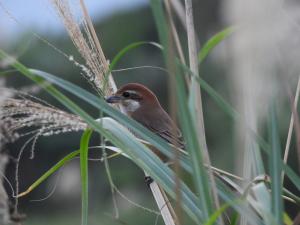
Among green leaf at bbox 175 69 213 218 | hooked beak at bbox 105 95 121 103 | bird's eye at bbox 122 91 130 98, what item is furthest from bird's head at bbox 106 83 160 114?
green leaf at bbox 175 69 213 218

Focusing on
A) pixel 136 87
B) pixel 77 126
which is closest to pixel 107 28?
pixel 136 87

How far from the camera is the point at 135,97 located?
3.92m

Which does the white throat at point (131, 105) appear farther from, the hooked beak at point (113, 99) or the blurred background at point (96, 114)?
the blurred background at point (96, 114)

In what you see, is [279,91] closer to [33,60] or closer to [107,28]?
[33,60]

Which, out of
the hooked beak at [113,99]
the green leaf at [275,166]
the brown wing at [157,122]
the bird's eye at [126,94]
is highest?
the bird's eye at [126,94]

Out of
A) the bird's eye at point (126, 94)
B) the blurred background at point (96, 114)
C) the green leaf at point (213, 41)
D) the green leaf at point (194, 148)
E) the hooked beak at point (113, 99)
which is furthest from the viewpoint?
the blurred background at point (96, 114)

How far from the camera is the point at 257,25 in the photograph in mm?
1286

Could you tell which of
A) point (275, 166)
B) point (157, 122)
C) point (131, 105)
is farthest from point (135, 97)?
point (275, 166)

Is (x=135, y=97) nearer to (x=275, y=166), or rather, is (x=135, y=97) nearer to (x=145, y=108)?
(x=145, y=108)

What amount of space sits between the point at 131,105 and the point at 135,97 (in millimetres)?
55

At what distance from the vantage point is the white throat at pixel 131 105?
12.6 ft

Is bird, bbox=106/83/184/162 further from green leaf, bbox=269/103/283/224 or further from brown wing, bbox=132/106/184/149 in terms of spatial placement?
green leaf, bbox=269/103/283/224

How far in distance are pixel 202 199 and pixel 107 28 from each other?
10.9m

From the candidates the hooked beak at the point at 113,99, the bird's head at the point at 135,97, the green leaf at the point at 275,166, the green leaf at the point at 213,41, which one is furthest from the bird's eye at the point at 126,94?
the green leaf at the point at 275,166
